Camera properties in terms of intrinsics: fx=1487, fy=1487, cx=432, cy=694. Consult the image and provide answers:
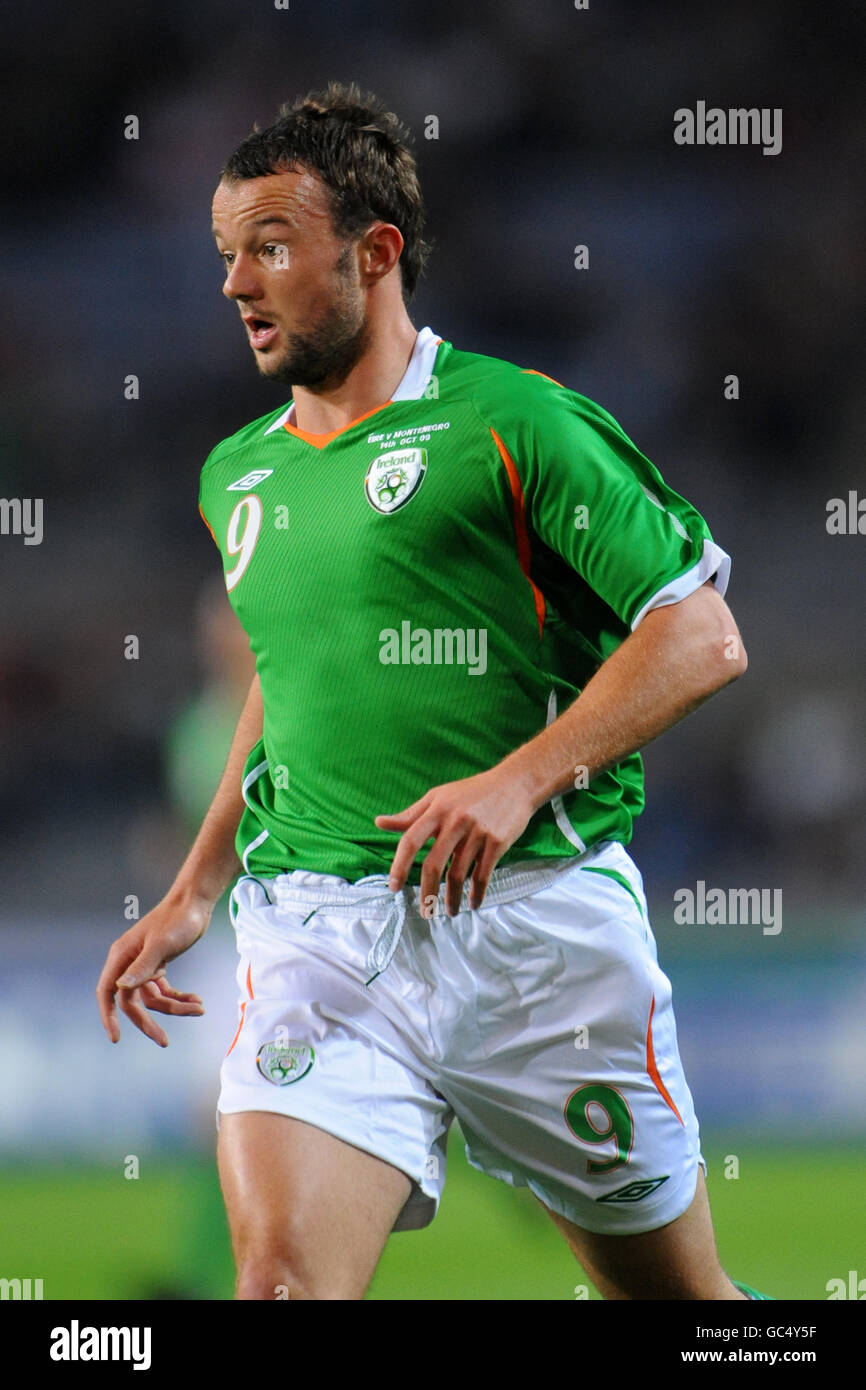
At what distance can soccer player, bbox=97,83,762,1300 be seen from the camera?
1.90 m

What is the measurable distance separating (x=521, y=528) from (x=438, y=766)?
348 mm

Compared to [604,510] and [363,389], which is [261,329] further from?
[604,510]

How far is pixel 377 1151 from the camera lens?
1862 millimetres

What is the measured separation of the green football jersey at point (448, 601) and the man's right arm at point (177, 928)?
0.16 m

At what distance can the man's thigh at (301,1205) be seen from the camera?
67.4 inches

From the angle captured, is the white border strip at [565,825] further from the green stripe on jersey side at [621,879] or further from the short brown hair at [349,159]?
the short brown hair at [349,159]

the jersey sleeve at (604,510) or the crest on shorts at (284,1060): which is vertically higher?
the jersey sleeve at (604,510)

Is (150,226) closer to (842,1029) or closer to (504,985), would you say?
(842,1029)

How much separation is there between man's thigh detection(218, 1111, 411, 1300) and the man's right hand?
275 mm

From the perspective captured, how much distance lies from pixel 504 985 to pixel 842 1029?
279cm

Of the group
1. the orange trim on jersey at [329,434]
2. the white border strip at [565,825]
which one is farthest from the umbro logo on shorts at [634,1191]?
the orange trim on jersey at [329,434]

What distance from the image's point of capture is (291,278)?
2191 mm

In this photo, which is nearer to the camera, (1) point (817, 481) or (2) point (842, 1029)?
(2) point (842, 1029)

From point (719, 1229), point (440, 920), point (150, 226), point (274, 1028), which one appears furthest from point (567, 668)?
point (150, 226)
